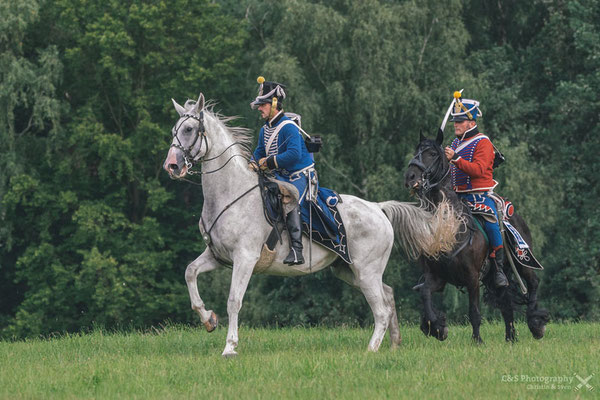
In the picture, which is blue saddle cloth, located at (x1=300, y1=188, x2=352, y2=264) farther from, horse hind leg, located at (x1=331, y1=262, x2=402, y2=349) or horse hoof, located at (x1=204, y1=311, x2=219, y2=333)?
horse hoof, located at (x1=204, y1=311, x2=219, y2=333)

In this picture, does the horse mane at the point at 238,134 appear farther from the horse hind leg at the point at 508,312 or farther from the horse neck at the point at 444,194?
the horse hind leg at the point at 508,312

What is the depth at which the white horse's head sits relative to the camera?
11.2 metres

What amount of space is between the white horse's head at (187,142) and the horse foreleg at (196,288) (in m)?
1.14

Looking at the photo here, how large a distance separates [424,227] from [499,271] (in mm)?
1504

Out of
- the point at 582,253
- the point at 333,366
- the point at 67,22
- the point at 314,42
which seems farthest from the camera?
the point at 67,22

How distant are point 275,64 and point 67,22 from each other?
886 cm

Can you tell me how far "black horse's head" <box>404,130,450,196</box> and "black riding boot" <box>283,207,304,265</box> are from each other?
148 centimetres

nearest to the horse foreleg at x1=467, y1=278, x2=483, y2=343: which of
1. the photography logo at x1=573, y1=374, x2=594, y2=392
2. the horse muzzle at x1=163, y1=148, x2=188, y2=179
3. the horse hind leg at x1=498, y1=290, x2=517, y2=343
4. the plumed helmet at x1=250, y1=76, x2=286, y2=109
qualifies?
the horse hind leg at x1=498, y1=290, x2=517, y2=343

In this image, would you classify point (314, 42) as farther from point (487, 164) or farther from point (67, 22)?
point (487, 164)

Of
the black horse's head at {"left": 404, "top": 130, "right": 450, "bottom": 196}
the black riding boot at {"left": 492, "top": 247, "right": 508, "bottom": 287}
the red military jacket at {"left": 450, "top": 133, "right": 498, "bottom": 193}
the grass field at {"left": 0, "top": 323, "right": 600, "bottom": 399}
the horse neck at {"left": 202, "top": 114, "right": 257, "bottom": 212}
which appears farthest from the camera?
the black riding boot at {"left": 492, "top": 247, "right": 508, "bottom": 287}

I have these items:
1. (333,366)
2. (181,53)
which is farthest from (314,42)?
(333,366)

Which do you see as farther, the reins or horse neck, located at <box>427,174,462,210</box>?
horse neck, located at <box>427,174,462,210</box>

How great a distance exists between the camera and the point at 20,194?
3462 cm

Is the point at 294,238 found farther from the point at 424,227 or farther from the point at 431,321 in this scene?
the point at 431,321
